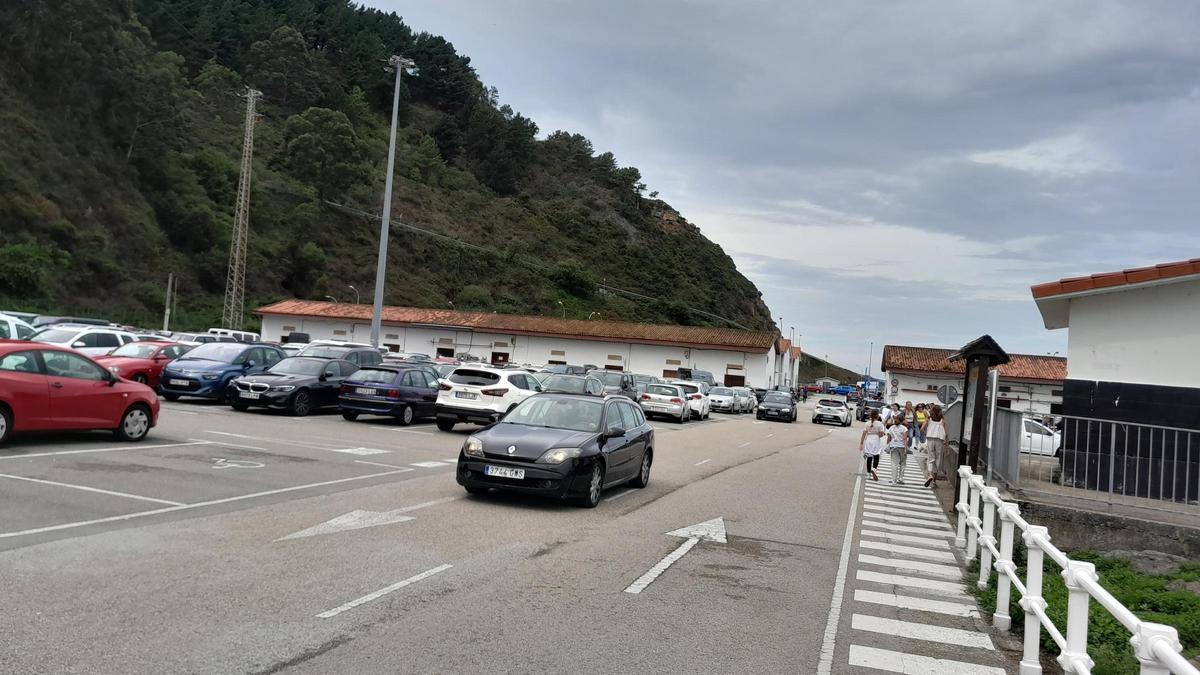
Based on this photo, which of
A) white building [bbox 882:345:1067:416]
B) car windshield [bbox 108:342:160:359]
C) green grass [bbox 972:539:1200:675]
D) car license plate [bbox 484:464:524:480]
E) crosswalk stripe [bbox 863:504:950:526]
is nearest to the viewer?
green grass [bbox 972:539:1200:675]

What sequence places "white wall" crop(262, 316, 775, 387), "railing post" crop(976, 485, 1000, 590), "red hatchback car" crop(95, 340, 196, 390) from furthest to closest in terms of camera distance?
1. "white wall" crop(262, 316, 775, 387)
2. "red hatchback car" crop(95, 340, 196, 390)
3. "railing post" crop(976, 485, 1000, 590)

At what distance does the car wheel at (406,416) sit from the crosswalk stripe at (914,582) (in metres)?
14.9

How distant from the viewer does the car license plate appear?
10.9m

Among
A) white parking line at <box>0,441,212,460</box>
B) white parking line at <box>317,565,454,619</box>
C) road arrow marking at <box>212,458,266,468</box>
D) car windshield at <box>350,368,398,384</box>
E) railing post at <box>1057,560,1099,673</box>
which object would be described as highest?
car windshield at <box>350,368,398,384</box>

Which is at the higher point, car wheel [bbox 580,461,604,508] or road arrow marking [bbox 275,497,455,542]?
car wheel [bbox 580,461,604,508]

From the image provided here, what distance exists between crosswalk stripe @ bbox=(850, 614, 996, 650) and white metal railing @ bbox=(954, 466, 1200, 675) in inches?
18.5

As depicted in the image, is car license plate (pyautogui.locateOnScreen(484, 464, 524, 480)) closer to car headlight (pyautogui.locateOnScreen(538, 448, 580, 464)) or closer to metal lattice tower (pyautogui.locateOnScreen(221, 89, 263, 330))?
car headlight (pyautogui.locateOnScreen(538, 448, 580, 464))

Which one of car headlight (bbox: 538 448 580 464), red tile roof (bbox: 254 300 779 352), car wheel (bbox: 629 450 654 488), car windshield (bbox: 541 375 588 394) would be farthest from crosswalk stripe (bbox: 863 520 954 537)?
red tile roof (bbox: 254 300 779 352)

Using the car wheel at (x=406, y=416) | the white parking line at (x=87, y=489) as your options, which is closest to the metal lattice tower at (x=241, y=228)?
the car wheel at (x=406, y=416)

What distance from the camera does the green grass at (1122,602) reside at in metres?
6.82

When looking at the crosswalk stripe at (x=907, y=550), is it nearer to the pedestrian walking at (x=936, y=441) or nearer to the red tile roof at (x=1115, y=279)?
the red tile roof at (x=1115, y=279)

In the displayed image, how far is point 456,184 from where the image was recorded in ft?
388

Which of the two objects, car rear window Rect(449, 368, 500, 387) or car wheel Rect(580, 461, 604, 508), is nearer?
car wheel Rect(580, 461, 604, 508)

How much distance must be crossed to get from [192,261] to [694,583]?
72825 mm
